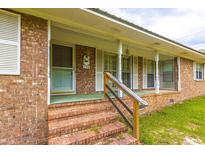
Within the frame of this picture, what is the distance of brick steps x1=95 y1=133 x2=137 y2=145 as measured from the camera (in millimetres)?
3831

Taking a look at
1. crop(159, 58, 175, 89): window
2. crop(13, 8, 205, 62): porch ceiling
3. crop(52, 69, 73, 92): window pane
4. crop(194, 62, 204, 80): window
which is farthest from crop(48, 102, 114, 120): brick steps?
crop(194, 62, 204, 80): window

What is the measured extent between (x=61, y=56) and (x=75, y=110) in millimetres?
2996

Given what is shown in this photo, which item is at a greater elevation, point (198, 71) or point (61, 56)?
point (61, 56)

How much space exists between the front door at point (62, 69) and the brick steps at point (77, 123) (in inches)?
99.1

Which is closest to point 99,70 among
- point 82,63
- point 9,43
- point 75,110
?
point 82,63

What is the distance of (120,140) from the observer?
13.0 ft

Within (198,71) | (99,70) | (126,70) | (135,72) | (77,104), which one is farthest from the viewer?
(198,71)

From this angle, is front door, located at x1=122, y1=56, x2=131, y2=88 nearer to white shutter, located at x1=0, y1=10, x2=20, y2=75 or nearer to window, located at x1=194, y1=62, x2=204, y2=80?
window, located at x1=194, y1=62, x2=204, y2=80

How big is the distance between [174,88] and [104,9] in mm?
8037

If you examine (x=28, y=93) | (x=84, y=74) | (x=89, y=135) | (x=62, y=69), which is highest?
(x=62, y=69)

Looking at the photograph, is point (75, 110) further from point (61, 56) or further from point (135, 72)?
point (135, 72)

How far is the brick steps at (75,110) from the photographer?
4156 millimetres
